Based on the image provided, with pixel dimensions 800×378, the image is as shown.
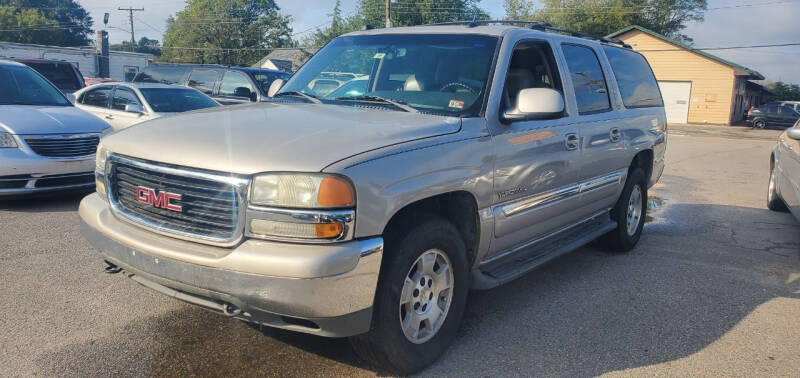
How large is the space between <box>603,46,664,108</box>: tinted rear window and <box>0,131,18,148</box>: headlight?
243 inches

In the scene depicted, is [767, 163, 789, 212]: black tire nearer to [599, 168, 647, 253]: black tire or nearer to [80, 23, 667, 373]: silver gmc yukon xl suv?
[599, 168, 647, 253]: black tire

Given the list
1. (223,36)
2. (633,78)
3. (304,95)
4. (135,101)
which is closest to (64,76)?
(135,101)

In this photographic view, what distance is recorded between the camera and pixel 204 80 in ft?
48.7

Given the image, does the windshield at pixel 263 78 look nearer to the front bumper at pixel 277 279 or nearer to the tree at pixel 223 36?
the front bumper at pixel 277 279

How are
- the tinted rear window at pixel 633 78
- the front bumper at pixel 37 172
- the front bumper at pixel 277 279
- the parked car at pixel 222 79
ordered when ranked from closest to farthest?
the front bumper at pixel 277 279
the tinted rear window at pixel 633 78
the front bumper at pixel 37 172
the parked car at pixel 222 79

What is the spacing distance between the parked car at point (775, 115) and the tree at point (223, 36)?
45299 millimetres

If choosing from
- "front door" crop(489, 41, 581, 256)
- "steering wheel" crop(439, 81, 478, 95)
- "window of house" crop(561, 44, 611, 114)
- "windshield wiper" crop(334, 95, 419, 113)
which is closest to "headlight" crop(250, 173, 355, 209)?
"windshield wiper" crop(334, 95, 419, 113)

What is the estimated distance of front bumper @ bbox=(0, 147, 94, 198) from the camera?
648cm

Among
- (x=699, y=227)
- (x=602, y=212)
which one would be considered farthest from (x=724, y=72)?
(x=602, y=212)

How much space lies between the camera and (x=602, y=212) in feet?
18.0

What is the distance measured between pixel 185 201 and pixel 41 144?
4.82m

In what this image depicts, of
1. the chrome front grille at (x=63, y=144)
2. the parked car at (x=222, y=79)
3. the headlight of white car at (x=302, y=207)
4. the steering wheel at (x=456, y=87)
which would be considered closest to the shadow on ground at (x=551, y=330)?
the headlight of white car at (x=302, y=207)

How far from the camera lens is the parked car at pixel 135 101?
10034 millimetres

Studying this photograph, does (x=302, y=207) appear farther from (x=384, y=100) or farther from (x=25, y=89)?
(x=25, y=89)
